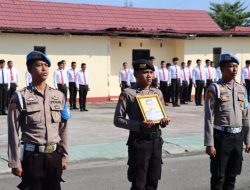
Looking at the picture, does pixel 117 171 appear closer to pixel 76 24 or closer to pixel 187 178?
pixel 187 178

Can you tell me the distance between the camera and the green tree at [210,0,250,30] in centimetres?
5794

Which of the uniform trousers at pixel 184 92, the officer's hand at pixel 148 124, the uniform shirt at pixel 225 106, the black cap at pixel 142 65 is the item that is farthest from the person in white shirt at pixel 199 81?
the officer's hand at pixel 148 124

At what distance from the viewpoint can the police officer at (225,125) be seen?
659cm

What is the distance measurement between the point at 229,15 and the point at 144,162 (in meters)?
53.5

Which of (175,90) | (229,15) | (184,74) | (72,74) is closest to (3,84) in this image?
(72,74)

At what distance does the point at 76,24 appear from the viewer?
24.9 metres

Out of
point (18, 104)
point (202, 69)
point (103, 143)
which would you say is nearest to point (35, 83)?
point (18, 104)

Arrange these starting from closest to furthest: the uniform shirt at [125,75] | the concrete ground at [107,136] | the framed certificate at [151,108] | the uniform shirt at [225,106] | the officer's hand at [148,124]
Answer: the officer's hand at [148,124], the framed certificate at [151,108], the uniform shirt at [225,106], the concrete ground at [107,136], the uniform shirt at [125,75]

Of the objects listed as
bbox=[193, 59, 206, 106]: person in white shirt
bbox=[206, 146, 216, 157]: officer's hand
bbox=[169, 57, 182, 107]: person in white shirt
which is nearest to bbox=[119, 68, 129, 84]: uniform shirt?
bbox=[169, 57, 182, 107]: person in white shirt

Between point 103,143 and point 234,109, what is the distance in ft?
21.0

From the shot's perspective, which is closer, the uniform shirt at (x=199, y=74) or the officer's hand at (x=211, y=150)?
the officer's hand at (x=211, y=150)

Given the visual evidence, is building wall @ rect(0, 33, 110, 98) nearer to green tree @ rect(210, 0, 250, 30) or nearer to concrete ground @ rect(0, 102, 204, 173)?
concrete ground @ rect(0, 102, 204, 173)

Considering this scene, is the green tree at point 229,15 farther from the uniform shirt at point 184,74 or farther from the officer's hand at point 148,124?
the officer's hand at point 148,124

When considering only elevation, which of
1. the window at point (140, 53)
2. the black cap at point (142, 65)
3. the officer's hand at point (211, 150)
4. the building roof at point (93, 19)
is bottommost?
the officer's hand at point (211, 150)
